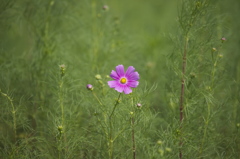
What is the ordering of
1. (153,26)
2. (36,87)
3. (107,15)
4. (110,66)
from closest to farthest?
(36,87) < (110,66) < (107,15) < (153,26)

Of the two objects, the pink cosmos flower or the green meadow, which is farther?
the green meadow

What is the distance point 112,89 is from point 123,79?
1.24 ft

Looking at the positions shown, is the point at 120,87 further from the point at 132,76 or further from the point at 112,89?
the point at 112,89

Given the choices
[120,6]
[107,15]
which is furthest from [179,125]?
[120,6]

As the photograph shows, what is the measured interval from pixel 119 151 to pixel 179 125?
1.36 feet

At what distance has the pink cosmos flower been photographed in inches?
48.2

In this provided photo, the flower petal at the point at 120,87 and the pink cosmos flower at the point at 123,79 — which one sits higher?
the pink cosmos flower at the point at 123,79

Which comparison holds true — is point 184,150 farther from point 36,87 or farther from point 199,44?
point 36,87

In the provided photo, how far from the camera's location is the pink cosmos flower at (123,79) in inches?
48.2

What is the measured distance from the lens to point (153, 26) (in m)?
3.97

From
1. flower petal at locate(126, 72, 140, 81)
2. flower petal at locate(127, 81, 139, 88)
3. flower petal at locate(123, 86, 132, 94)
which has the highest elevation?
flower petal at locate(126, 72, 140, 81)

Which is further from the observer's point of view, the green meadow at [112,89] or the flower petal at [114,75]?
the green meadow at [112,89]

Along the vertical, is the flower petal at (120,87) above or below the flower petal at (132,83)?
below

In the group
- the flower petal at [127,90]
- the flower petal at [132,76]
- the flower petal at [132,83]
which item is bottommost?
the flower petal at [127,90]
